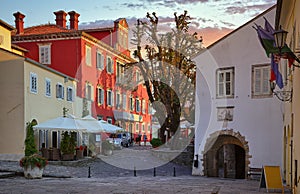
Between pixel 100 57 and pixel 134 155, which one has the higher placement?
pixel 100 57

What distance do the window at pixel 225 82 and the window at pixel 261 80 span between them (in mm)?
1215

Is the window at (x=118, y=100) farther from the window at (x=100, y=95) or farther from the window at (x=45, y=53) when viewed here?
the window at (x=45, y=53)

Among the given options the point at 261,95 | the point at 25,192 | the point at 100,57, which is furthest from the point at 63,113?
the point at 25,192

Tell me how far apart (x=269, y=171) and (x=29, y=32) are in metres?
27.3

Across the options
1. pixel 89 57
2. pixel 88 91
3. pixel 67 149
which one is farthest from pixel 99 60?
pixel 67 149

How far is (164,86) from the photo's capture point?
31.6 metres

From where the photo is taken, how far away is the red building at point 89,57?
34.0 m

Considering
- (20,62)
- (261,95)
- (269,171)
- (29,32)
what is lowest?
(269,171)

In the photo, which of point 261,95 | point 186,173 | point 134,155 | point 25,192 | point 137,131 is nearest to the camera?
point 25,192

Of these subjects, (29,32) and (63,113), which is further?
(29,32)

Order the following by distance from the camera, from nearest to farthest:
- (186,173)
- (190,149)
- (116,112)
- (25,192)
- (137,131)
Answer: (25,192) < (186,173) < (190,149) < (116,112) < (137,131)

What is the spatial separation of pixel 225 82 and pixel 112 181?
28.2 ft

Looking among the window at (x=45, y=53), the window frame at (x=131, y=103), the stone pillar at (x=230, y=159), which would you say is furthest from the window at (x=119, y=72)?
the stone pillar at (x=230, y=159)

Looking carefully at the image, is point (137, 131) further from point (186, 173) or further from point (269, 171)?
point (269, 171)
